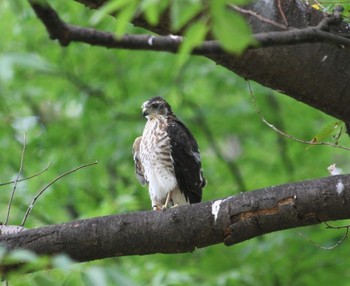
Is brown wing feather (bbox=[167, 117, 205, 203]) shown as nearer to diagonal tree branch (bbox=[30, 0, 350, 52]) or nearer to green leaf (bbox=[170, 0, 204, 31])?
diagonal tree branch (bbox=[30, 0, 350, 52])

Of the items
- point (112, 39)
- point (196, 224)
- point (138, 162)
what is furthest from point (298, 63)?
point (138, 162)

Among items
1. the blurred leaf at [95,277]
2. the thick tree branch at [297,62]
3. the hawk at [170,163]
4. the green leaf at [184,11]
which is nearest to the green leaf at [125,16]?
the green leaf at [184,11]

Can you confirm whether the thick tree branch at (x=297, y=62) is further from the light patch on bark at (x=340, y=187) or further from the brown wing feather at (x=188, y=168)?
the brown wing feather at (x=188, y=168)

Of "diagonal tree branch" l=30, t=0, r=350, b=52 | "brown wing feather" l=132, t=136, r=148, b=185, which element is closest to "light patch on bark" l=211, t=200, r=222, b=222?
"diagonal tree branch" l=30, t=0, r=350, b=52

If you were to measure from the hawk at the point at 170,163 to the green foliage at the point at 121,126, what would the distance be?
1.90 meters

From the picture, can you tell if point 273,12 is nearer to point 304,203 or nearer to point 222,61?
point 222,61

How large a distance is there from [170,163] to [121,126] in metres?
2.94

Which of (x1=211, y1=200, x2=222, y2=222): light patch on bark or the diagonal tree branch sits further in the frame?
(x1=211, y1=200, x2=222, y2=222): light patch on bark

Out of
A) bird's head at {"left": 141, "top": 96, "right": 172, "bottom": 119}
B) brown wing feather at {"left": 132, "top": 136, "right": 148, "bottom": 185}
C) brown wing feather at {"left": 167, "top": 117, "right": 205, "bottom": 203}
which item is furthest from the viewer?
bird's head at {"left": 141, "top": 96, "right": 172, "bottom": 119}

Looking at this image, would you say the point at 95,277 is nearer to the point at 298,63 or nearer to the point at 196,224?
the point at 196,224

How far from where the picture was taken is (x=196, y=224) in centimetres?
373

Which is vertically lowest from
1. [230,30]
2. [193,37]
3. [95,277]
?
[95,277]

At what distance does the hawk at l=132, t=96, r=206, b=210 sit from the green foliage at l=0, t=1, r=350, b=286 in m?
1.90

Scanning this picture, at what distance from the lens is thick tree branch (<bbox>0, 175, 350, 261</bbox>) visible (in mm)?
3547
